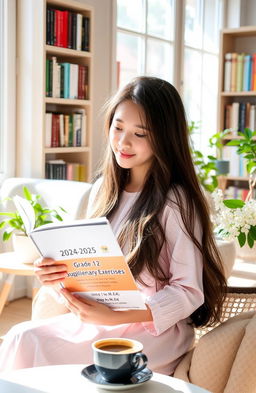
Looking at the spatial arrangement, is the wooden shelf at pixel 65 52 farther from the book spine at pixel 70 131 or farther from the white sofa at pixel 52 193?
the white sofa at pixel 52 193

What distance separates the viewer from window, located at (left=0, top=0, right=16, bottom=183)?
3709 millimetres

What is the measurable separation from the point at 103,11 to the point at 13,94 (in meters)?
1.01

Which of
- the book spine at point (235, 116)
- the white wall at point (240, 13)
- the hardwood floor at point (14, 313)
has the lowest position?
the hardwood floor at point (14, 313)

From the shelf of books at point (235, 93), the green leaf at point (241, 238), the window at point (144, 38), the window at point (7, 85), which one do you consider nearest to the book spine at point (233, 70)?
the shelf of books at point (235, 93)

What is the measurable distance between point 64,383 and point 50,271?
1.23ft

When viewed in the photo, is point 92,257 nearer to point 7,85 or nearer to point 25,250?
point 25,250

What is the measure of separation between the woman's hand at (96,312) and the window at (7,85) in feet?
7.80

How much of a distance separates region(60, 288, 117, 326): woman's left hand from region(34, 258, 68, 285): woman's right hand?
0.04 metres

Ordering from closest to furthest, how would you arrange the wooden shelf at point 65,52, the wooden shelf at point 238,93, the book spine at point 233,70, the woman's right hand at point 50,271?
1. the woman's right hand at point 50,271
2. the wooden shelf at point 65,52
3. the wooden shelf at point 238,93
4. the book spine at point 233,70

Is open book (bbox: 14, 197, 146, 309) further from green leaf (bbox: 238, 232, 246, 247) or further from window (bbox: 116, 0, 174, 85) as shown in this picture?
window (bbox: 116, 0, 174, 85)

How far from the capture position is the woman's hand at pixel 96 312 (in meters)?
1.54

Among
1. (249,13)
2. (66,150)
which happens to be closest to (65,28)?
(66,150)

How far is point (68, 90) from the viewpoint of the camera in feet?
12.6

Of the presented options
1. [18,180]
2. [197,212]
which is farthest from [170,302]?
[18,180]
